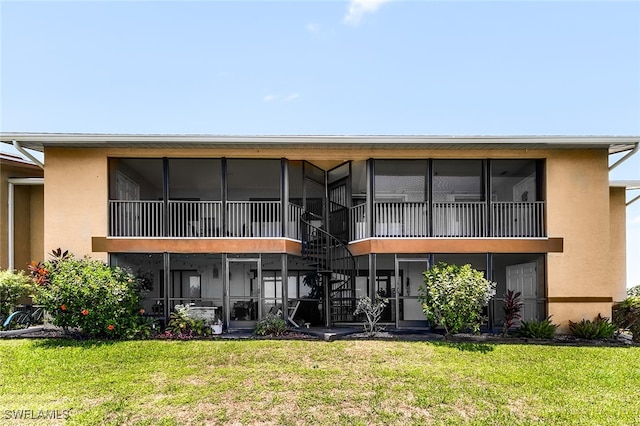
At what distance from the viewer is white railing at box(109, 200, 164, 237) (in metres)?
13.6

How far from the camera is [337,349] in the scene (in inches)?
429

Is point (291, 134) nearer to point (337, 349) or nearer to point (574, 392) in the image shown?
point (337, 349)

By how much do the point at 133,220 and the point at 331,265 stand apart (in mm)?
5998

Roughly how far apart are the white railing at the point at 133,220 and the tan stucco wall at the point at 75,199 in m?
0.30

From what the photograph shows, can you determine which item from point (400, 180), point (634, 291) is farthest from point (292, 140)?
point (634, 291)

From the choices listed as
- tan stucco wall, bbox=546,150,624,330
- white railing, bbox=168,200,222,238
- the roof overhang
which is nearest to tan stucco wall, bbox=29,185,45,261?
white railing, bbox=168,200,222,238

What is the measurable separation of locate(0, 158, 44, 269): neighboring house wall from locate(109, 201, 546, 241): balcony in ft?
13.7

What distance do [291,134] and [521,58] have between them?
832 centimetres

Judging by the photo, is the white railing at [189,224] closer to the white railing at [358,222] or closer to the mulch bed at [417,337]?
the mulch bed at [417,337]

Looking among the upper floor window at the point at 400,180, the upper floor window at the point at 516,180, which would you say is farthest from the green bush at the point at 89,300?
the upper floor window at the point at 516,180

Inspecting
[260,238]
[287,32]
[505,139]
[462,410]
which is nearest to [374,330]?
[260,238]

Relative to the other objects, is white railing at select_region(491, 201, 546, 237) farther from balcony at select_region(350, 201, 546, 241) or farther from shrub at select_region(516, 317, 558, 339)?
shrub at select_region(516, 317, 558, 339)

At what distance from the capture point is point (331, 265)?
1444 centimetres

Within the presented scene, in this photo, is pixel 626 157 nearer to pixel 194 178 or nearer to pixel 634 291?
pixel 634 291
